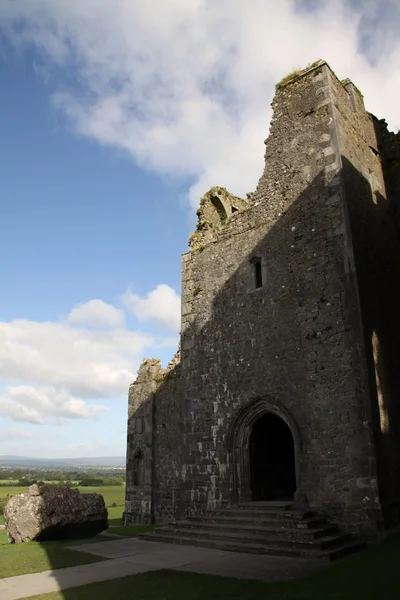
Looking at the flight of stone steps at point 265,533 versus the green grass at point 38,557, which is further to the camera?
the flight of stone steps at point 265,533

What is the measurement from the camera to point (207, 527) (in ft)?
37.3

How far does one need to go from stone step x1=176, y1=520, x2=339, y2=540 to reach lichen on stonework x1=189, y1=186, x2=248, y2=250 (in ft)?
29.0

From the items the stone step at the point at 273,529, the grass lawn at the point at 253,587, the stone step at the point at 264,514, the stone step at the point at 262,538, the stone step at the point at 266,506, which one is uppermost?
the stone step at the point at 266,506

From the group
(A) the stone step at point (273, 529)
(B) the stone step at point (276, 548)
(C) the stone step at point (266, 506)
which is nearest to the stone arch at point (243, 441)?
(C) the stone step at point (266, 506)

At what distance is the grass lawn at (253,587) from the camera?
Result: 20.7ft

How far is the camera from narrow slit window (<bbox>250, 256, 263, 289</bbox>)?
45.9ft

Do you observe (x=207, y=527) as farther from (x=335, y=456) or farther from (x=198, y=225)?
(x=198, y=225)

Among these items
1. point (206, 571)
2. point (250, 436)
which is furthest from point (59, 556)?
point (250, 436)

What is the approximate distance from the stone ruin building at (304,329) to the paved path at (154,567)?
2307 millimetres

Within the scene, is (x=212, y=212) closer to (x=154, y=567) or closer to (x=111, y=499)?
(x=154, y=567)

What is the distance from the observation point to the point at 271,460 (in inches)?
556

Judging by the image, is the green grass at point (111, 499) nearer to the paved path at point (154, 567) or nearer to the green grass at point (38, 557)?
the green grass at point (38, 557)

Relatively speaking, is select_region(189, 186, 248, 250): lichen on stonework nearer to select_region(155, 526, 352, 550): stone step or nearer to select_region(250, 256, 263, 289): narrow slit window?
select_region(250, 256, 263, 289): narrow slit window

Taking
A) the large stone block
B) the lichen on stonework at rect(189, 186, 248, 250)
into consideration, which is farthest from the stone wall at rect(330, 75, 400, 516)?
the large stone block
